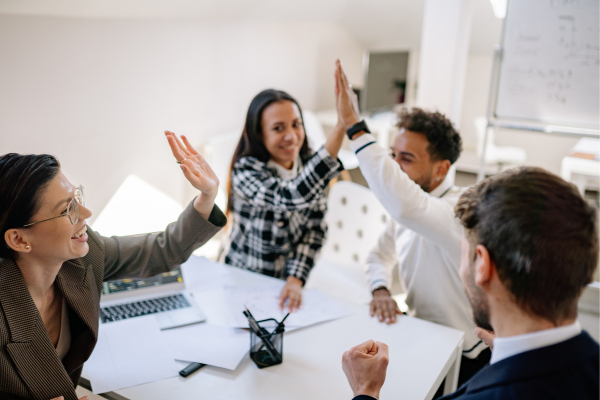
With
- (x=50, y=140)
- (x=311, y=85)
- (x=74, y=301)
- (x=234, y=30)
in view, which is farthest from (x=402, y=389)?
(x=311, y=85)

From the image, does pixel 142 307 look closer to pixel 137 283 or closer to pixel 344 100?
pixel 137 283

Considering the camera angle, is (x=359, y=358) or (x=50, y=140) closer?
(x=359, y=358)

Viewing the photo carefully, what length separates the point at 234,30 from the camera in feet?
11.9

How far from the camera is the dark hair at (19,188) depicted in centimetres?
106

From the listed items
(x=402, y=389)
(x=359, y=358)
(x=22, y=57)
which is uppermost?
(x=22, y=57)

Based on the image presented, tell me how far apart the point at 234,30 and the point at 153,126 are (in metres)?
1.02

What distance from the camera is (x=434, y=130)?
5.53 ft

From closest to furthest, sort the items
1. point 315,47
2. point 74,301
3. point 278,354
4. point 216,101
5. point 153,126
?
point 74,301, point 278,354, point 153,126, point 216,101, point 315,47

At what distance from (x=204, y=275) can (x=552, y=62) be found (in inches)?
84.0

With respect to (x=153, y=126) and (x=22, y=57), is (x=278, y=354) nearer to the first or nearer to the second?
(x=22, y=57)

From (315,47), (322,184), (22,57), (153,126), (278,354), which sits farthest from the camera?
(315,47)

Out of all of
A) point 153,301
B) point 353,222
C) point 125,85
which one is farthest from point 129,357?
point 125,85

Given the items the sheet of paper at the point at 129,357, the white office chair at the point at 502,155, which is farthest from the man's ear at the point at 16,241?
the white office chair at the point at 502,155

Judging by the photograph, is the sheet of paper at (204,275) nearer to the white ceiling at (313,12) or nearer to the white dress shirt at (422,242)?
the white dress shirt at (422,242)
